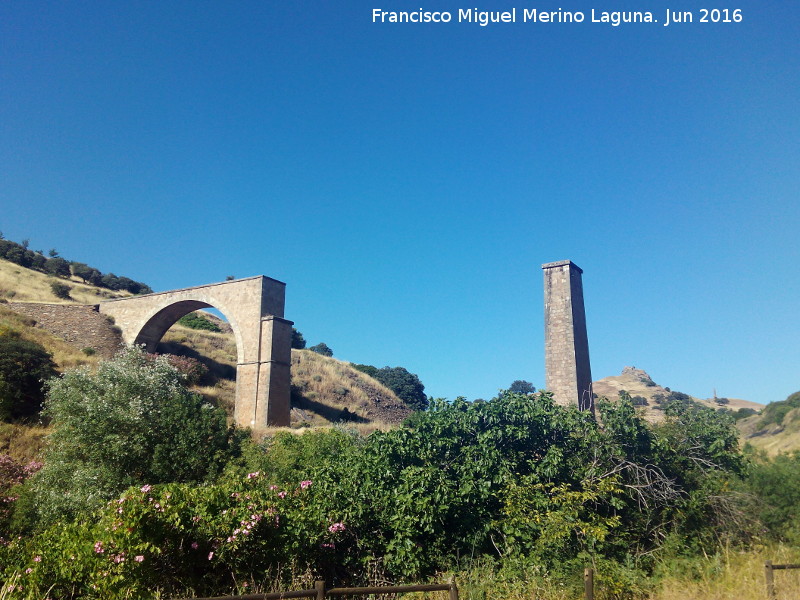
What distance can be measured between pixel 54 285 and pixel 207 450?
28282mm

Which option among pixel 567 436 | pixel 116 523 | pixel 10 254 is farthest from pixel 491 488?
pixel 10 254

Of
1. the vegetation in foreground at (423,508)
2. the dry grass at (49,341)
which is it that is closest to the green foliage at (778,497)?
the vegetation in foreground at (423,508)

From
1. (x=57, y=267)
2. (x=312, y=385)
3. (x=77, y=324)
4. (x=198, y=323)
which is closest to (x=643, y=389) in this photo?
(x=312, y=385)

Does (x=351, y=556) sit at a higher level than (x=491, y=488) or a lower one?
lower

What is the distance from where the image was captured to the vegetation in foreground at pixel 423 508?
21.1ft

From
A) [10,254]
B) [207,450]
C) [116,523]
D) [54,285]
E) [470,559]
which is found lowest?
[470,559]

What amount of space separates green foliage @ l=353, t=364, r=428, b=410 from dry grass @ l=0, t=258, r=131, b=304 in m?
17.8

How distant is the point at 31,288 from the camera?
1282 inches

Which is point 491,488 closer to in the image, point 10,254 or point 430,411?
point 430,411

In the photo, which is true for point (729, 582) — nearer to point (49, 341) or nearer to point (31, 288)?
point (49, 341)

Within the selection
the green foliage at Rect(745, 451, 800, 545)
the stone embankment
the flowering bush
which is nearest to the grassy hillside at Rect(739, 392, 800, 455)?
the green foliage at Rect(745, 451, 800, 545)

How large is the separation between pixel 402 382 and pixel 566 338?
2914cm

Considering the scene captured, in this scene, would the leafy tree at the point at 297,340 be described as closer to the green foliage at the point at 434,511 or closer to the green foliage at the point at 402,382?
the green foliage at the point at 402,382

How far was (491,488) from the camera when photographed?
7996mm
